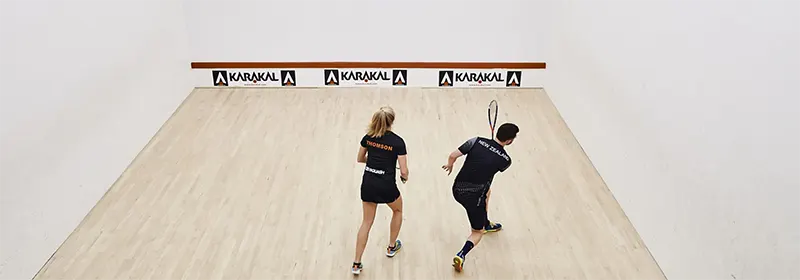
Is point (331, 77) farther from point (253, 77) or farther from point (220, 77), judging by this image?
point (220, 77)

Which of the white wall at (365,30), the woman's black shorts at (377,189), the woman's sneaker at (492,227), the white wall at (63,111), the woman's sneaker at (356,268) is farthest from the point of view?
the white wall at (365,30)

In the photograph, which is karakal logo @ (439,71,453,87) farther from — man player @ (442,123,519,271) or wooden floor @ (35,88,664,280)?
man player @ (442,123,519,271)

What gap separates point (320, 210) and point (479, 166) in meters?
1.29

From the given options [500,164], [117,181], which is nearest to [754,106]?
[500,164]

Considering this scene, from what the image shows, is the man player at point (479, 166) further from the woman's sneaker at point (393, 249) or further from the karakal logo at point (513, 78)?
the karakal logo at point (513, 78)

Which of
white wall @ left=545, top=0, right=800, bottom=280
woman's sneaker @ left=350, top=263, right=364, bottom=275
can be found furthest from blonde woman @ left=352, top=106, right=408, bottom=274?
white wall @ left=545, top=0, right=800, bottom=280

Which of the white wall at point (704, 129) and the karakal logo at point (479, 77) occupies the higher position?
the white wall at point (704, 129)

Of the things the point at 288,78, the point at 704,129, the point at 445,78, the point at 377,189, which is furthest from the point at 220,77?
the point at 704,129

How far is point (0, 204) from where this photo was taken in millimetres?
3596

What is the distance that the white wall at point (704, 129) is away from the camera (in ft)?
9.77

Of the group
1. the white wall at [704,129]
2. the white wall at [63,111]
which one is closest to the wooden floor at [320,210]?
the white wall at [63,111]

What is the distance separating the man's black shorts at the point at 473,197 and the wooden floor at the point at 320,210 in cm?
34

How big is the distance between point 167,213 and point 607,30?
300 centimetres

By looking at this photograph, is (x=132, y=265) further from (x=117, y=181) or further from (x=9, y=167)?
(x=117, y=181)
